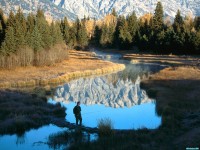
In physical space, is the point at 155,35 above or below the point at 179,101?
above

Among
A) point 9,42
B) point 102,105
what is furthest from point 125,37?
point 102,105

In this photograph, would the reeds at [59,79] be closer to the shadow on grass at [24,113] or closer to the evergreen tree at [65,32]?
the shadow on grass at [24,113]

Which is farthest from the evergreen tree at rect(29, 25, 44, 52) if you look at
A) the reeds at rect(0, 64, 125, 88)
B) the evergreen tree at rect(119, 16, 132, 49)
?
the evergreen tree at rect(119, 16, 132, 49)

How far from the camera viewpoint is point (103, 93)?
4791 cm

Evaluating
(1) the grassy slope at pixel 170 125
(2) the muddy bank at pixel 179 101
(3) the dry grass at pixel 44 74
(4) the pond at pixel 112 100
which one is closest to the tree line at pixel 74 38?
(3) the dry grass at pixel 44 74

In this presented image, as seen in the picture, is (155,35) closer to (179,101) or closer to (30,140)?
(179,101)

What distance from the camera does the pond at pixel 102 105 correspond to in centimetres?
2588

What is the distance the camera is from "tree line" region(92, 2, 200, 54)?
9675 cm

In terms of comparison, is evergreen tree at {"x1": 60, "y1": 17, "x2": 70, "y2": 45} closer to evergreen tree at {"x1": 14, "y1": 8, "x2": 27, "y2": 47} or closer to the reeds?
evergreen tree at {"x1": 14, "y1": 8, "x2": 27, "y2": 47}

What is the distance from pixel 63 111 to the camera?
3400 centimetres

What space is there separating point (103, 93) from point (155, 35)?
6504 centimetres

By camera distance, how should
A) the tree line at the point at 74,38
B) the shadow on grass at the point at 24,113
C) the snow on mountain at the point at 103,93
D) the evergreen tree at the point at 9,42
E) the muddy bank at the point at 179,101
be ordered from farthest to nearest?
1. the tree line at the point at 74,38
2. the evergreen tree at the point at 9,42
3. the snow on mountain at the point at 103,93
4. the shadow on grass at the point at 24,113
5. the muddy bank at the point at 179,101

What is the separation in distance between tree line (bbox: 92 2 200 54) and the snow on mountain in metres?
41.8

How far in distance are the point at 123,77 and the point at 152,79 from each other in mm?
6832
